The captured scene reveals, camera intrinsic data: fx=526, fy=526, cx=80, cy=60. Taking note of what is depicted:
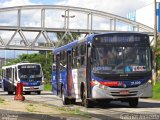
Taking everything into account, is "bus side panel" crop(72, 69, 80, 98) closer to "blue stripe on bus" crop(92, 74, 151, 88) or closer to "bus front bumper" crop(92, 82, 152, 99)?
"bus front bumper" crop(92, 82, 152, 99)

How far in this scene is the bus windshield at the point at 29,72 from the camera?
46.3 metres

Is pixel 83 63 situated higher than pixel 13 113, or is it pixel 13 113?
pixel 83 63

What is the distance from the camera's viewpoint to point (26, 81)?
46406 millimetres

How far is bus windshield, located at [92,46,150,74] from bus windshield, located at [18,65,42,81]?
83.4 feet

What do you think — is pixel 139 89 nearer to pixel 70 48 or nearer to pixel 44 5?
pixel 70 48

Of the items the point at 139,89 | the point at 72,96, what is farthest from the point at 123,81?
the point at 72,96

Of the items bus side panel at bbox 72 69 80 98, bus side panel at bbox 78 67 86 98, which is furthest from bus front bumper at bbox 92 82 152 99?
bus side panel at bbox 72 69 80 98

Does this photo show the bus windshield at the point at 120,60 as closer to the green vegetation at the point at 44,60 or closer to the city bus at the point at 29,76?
the city bus at the point at 29,76

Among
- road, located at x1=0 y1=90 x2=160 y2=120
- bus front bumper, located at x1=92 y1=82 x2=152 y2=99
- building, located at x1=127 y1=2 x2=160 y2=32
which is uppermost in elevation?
building, located at x1=127 y1=2 x2=160 y2=32

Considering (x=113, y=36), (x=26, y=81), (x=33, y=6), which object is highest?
(x=33, y=6)

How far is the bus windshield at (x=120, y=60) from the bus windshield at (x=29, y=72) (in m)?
25.4

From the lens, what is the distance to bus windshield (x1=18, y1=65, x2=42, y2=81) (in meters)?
46.3

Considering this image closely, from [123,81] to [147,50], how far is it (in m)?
1.68

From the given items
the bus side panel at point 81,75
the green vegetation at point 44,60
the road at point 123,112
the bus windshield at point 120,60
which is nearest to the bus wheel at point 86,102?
the road at point 123,112
